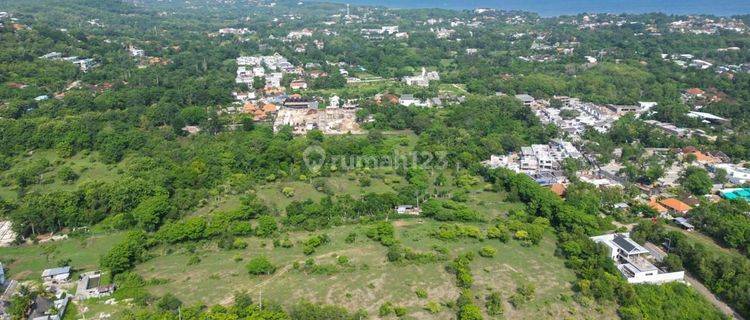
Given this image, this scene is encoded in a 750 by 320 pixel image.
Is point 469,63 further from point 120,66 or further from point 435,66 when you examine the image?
point 120,66

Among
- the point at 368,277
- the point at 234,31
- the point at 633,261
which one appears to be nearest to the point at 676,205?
the point at 633,261

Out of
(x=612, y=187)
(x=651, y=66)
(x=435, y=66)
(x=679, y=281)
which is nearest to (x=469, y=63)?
(x=435, y=66)

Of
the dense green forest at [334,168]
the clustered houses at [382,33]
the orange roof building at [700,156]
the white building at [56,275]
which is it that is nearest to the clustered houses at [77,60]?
the dense green forest at [334,168]

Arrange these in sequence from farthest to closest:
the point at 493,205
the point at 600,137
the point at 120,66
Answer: the point at 120,66, the point at 600,137, the point at 493,205

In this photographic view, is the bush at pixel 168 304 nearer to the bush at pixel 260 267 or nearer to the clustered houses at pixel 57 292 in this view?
the clustered houses at pixel 57 292

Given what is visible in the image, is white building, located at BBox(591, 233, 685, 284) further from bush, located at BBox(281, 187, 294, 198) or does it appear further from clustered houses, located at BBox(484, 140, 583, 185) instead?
bush, located at BBox(281, 187, 294, 198)

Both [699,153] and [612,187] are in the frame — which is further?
[699,153]
